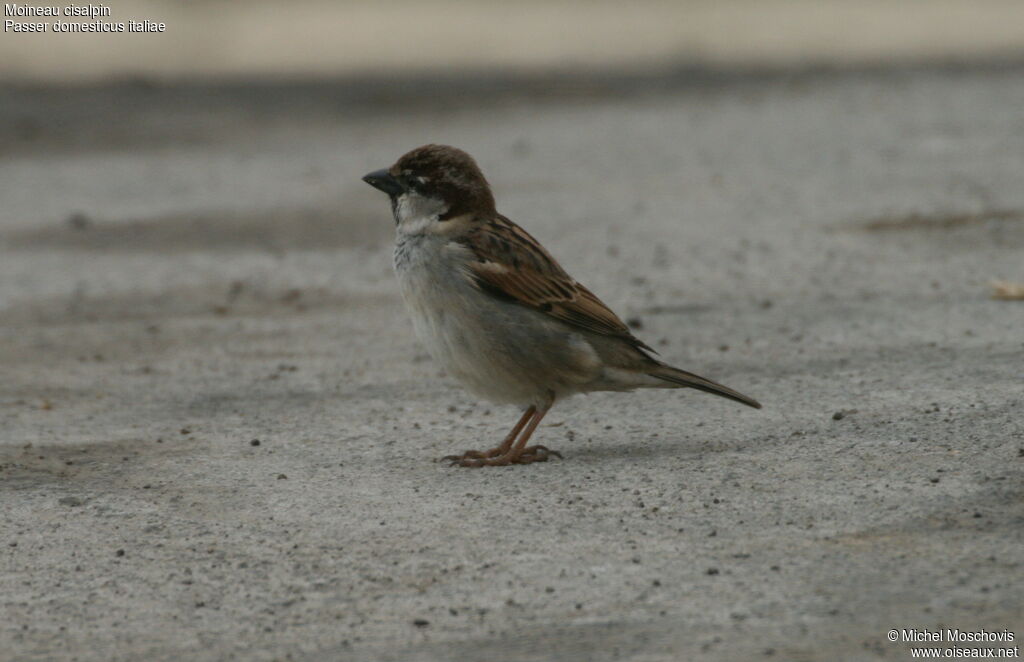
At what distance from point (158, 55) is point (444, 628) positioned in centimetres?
1716

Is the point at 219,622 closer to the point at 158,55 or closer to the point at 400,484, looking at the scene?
the point at 400,484

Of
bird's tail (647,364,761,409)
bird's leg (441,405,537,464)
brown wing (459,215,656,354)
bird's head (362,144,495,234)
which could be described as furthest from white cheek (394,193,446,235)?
bird's tail (647,364,761,409)

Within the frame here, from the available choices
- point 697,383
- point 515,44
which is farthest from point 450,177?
point 515,44

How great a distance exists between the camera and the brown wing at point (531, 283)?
652 cm

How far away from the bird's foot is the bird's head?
98 centimetres

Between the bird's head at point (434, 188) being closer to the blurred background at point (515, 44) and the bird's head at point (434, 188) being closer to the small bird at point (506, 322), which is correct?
the small bird at point (506, 322)

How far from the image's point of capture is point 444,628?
15.6 ft

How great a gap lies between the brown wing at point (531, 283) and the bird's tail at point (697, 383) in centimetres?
13

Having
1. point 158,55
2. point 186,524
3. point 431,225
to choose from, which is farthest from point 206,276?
point 158,55

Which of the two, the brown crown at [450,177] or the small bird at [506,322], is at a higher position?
the brown crown at [450,177]

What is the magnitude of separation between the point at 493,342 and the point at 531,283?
32 centimetres

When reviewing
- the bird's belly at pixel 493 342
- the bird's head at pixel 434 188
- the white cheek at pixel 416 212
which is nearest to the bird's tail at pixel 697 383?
the bird's belly at pixel 493 342

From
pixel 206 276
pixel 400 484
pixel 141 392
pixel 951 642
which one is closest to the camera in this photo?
pixel 951 642

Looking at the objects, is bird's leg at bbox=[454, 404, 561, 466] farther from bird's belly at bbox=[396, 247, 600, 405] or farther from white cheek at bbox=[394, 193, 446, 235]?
white cheek at bbox=[394, 193, 446, 235]
